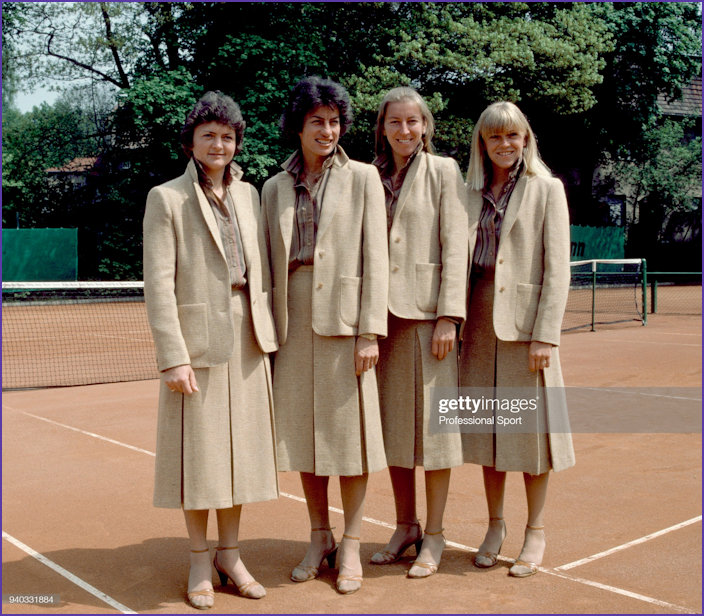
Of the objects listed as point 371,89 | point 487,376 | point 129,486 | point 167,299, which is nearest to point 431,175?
point 487,376

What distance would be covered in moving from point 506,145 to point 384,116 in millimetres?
595

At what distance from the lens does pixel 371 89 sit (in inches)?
866

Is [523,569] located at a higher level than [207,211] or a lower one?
lower

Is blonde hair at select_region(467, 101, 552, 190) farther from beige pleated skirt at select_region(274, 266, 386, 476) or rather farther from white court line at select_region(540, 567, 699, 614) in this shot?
white court line at select_region(540, 567, 699, 614)

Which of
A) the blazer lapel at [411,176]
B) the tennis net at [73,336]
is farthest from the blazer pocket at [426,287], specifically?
the tennis net at [73,336]

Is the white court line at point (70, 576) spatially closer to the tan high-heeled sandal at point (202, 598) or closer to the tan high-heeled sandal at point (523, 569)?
the tan high-heeled sandal at point (202, 598)

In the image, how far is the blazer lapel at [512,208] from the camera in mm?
4055

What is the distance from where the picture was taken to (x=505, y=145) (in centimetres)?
413

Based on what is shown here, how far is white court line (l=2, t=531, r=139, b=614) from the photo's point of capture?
146 inches

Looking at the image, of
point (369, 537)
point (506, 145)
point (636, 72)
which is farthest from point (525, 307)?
point (636, 72)

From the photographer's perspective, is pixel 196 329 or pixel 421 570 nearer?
pixel 196 329

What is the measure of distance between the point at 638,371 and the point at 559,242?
23.5 ft

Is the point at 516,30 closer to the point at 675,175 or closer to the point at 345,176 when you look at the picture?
the point at 675,175

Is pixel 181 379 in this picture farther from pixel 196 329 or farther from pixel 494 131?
pixel 494 131
